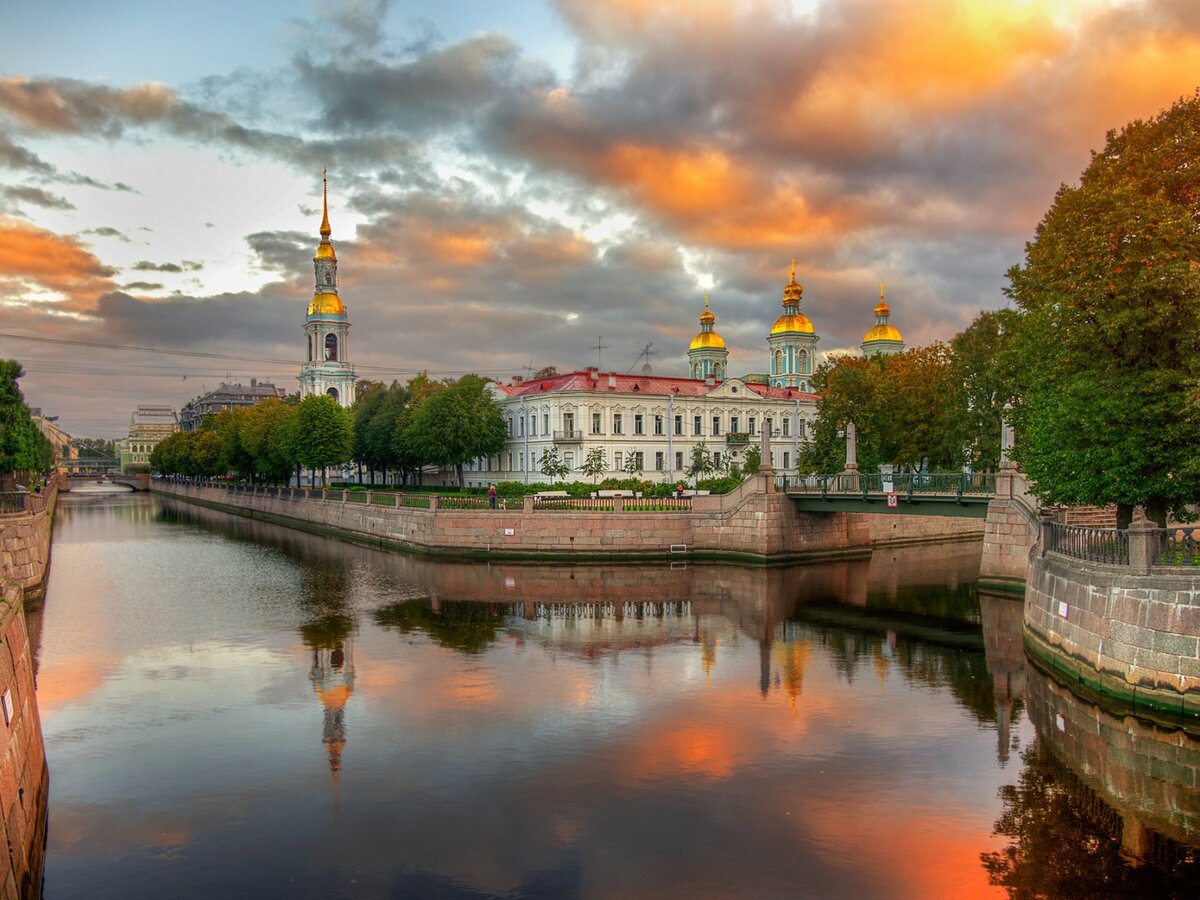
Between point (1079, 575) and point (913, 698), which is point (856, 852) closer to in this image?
point (913, 698)

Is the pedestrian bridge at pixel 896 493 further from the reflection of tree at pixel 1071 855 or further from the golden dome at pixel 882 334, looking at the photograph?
the golden dome at pixel 882 334

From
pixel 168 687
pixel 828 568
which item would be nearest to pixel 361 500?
pixel 828 568

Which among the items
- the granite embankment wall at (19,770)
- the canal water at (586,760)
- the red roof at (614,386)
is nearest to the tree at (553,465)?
the red roof at (614,386)

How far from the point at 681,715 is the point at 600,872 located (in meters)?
8.43

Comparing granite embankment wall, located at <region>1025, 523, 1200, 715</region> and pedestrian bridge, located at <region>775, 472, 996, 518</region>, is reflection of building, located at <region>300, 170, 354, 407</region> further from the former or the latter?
granite embankment wall, located at <region>1025, 523, 1200, 715</region>

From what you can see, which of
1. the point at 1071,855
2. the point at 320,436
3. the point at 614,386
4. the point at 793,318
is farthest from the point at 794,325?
the point at 1071,855

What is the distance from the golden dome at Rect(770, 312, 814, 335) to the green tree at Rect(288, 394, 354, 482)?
61.4 metres

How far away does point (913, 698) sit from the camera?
23.9m

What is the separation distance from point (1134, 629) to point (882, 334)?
10885cm

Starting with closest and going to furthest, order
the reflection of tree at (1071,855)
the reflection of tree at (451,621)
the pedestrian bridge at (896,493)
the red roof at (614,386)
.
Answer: the reflection of tree at (1071,855) < the reflection of tree at (451,621) < the pedestrian bridge at (896,493) < the red roof at (614,386)

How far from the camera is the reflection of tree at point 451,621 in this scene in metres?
31.3

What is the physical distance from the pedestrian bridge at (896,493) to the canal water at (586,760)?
732 centimetres

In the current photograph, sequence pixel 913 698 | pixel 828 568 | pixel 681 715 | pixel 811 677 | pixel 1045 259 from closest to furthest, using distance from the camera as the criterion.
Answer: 1. pixel 681 715
2. pixel 913 698
3. pixel 811 677
4. pixel 1045 259
5. pixel 828 568

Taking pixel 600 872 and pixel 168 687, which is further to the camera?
pixel 168 687
